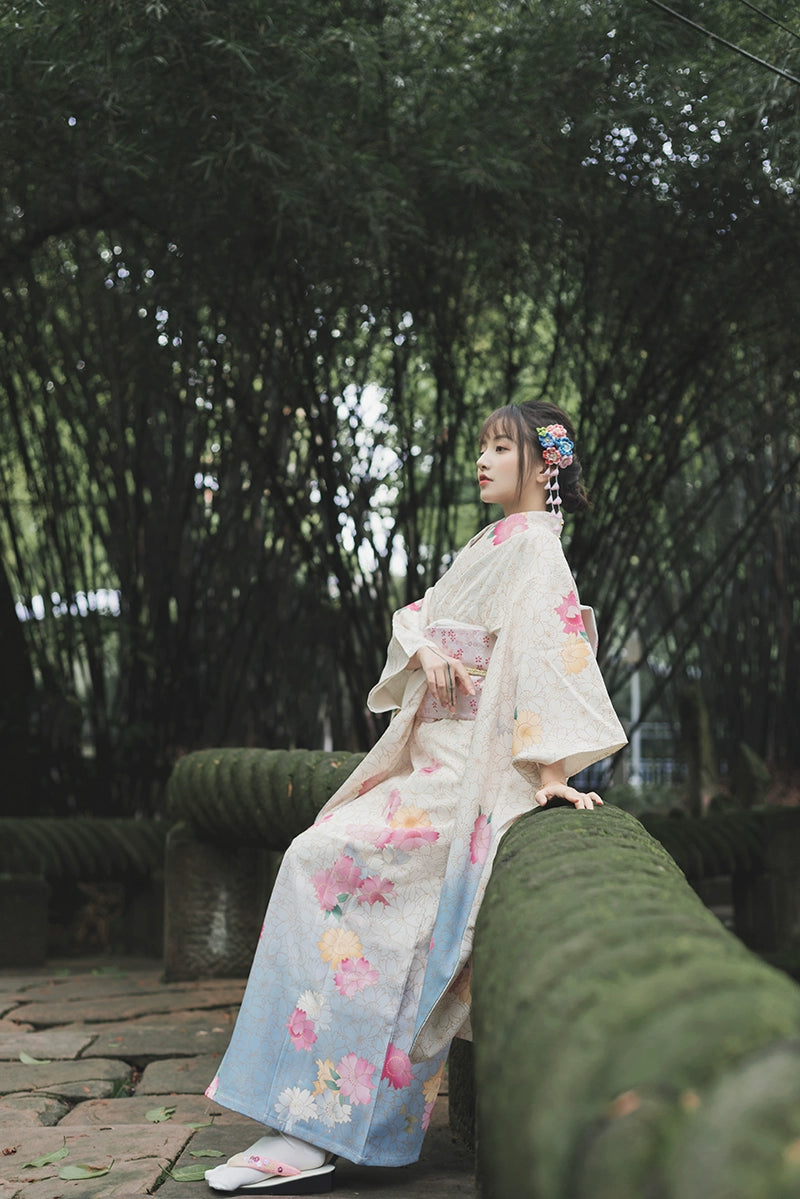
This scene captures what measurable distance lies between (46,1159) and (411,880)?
727 millimetres

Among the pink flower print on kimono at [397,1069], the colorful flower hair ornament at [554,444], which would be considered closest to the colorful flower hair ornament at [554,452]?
the colorful flower hair ornament at [554,444]

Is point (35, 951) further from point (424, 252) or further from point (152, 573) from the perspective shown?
point (424, 252)

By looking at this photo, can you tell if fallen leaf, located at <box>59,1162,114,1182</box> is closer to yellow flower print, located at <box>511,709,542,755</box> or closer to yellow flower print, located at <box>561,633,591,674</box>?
yellow flower print, located at <box>511,709,542,755</box>

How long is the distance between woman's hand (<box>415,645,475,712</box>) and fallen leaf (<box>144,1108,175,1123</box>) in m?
0.96

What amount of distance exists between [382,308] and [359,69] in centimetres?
103

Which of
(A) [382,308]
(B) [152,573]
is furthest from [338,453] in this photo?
(B) [152,573]

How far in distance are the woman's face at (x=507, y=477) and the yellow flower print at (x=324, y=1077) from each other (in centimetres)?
100

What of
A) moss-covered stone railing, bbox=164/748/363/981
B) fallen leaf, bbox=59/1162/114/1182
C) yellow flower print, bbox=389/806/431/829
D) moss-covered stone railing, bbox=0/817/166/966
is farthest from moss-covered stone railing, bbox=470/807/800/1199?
moss-covered stone railing, bbox=0/817/166/966

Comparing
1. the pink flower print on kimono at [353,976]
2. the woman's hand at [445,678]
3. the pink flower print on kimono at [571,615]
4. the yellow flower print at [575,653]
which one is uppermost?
the pink flower print on kimono at [571,615]

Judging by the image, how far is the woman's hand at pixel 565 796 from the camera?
5.98ft

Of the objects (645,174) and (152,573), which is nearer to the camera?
(645,174)

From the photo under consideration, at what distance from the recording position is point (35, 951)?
4512 mm

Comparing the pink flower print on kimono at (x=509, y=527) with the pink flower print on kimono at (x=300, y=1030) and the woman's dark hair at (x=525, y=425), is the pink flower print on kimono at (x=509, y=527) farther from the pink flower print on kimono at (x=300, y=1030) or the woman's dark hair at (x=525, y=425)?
the pink flower print on kimono at (x=300, y=1030)

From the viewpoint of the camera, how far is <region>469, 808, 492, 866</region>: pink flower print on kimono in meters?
1.88
